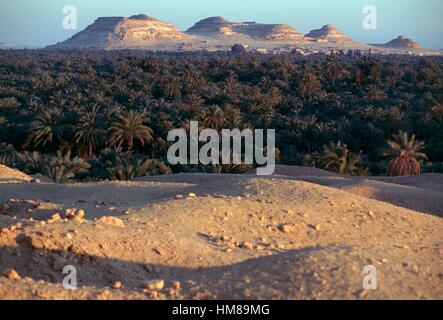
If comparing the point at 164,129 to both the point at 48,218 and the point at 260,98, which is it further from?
the point at 48,218

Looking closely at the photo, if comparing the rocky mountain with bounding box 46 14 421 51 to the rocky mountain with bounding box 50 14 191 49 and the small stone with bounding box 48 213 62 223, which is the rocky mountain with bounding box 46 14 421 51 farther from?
the small stone with bounding box 48 213 62 223

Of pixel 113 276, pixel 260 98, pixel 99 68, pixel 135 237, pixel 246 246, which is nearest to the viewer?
pixel 113 276

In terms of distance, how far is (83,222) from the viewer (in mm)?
7711

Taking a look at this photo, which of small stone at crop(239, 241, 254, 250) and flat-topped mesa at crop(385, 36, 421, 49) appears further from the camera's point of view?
flat-topped mesa at crop(385, 36, 421, 49)

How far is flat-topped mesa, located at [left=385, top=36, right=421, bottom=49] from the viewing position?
152m

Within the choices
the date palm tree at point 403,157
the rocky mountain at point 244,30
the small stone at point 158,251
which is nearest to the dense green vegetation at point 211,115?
the date palm tree at point 403,157

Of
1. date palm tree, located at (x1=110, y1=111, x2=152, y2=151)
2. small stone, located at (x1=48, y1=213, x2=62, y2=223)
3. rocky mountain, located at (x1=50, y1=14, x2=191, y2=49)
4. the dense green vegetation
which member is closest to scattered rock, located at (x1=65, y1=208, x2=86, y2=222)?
small stone, located at (x1=48, y1=213, x2=62, y2=223)

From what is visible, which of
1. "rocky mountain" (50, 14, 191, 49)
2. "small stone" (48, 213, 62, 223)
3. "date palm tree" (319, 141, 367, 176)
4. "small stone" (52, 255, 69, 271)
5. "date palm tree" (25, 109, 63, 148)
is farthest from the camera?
"rocky mountain" (50, 14, 191, 49)

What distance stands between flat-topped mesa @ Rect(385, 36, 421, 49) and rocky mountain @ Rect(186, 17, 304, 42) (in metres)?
25.4

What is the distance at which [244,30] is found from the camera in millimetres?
158625

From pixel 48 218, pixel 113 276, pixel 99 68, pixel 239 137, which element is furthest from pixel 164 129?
pixel 99 68

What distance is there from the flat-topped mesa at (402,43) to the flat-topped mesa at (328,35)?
1154cm

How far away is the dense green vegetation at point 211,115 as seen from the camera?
947 inches
